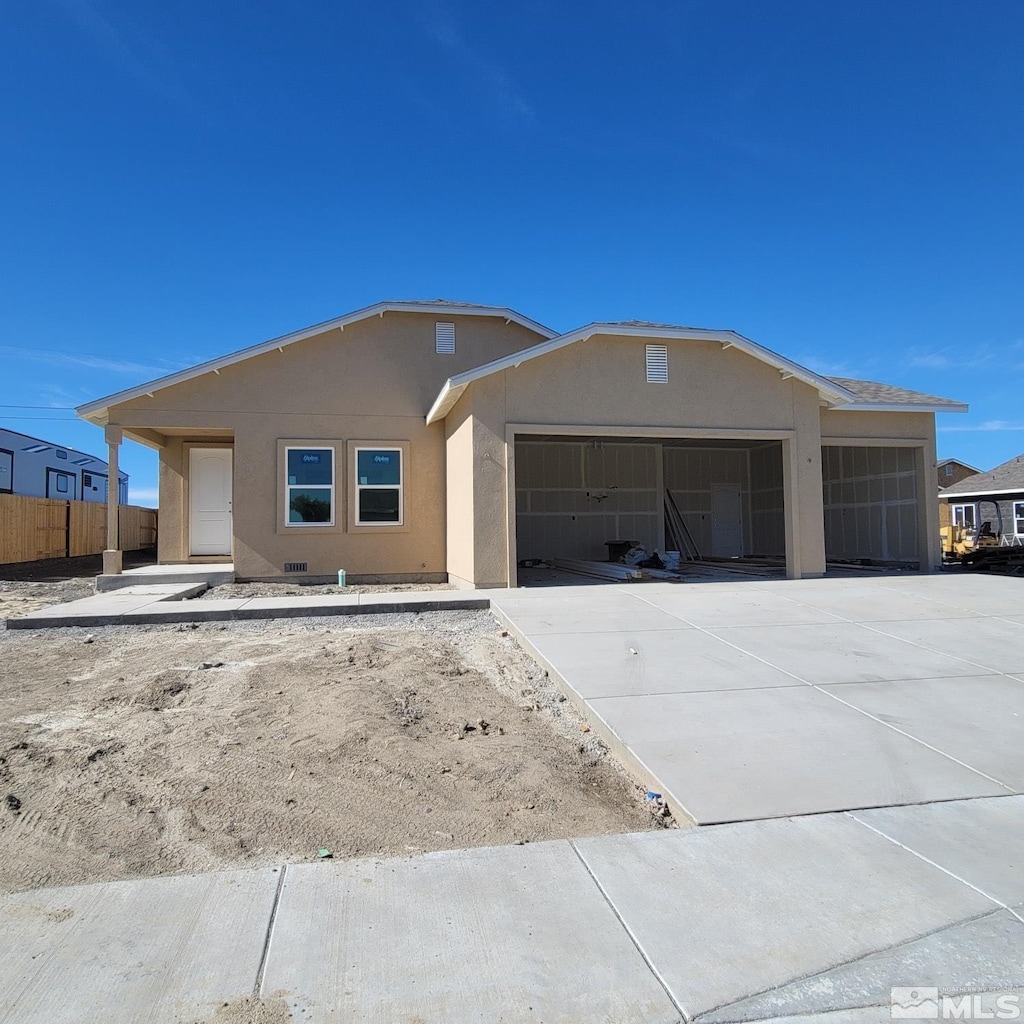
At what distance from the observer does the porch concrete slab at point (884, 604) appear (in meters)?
9.03

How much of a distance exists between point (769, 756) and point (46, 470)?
3560 cm

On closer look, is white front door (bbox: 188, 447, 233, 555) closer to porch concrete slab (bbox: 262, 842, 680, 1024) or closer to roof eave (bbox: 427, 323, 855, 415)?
roof eave (bbox: 427, 323, 855, 415)

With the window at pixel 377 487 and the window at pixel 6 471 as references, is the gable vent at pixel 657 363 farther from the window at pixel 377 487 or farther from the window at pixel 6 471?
the window at pixel 6 471

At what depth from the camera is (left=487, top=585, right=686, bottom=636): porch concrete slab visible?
27.3ft

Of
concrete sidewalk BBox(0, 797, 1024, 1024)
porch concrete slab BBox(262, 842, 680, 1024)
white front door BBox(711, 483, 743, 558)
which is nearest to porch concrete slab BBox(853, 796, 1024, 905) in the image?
concrete sidewalk BBox(0, 797, 1024, 1024)

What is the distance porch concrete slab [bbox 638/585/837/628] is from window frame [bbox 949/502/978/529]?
26060mm

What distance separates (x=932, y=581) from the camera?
12.4 meters

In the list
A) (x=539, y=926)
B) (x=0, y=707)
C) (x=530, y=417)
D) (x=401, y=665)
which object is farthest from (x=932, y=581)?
(x=0, y=707)

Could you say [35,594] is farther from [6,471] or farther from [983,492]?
[983,492]

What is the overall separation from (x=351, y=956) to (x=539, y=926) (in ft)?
2.40

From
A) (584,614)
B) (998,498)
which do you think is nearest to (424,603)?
(584,614)

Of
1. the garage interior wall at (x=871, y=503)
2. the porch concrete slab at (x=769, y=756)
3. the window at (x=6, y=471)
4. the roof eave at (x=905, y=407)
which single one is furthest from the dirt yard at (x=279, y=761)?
the window at (x=6, y=471)

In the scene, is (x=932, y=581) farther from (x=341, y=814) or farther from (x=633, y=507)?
(x=341, y=814)

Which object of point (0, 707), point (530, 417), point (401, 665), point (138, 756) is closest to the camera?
point (138, 756)
